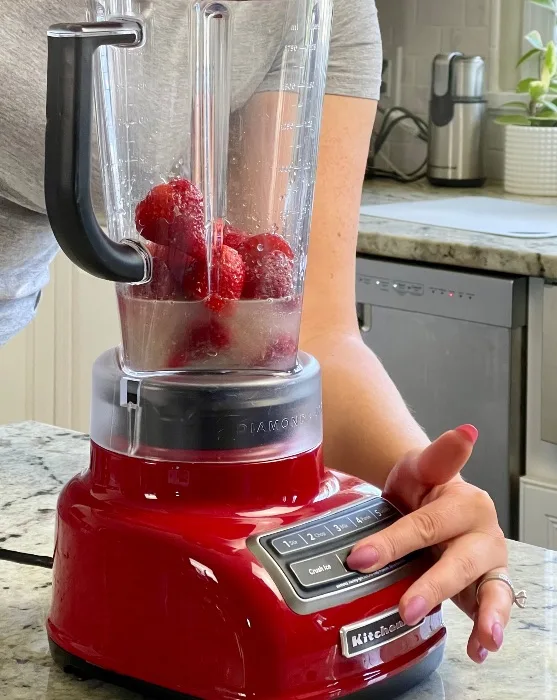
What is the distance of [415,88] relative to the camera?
289 centimetres

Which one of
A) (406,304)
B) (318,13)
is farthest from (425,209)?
(318,13)

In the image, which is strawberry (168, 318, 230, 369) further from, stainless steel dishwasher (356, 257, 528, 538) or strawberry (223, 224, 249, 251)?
stainless steel dishwasher (356, 257, 528, 538)

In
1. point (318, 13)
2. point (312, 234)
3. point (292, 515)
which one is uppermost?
point (318, 13)

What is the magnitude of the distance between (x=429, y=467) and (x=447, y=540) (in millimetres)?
51

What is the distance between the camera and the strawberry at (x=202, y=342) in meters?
0.68

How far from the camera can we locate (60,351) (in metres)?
2.40

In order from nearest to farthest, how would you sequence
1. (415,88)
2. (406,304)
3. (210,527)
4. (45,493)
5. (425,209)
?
(210,527) < (45,493) < (406,304) < (425,209) < (415,88)

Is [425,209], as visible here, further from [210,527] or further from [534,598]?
[210,527]

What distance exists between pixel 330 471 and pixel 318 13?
29 centimetres

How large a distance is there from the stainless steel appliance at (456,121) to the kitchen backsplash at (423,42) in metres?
0.11

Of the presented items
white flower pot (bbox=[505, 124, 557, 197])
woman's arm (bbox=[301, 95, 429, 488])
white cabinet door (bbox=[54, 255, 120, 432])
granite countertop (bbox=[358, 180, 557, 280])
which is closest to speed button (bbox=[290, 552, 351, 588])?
woman's arm (bbox=[301, 95, 429, 488])

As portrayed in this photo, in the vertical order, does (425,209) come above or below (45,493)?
above

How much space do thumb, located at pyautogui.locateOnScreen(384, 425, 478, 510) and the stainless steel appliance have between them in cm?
197

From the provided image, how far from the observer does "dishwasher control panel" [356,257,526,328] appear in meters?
1.94
